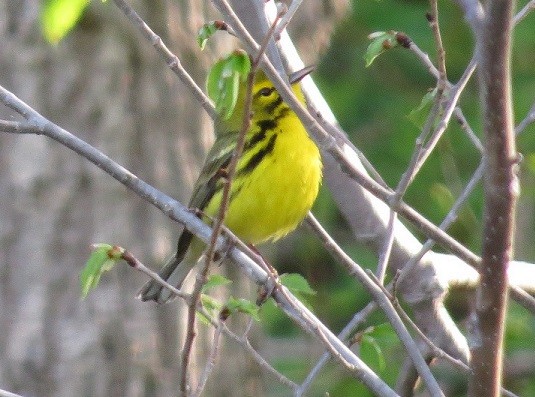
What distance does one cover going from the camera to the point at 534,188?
491 centimetres

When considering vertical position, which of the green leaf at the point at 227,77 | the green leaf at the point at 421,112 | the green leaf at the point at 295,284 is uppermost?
the green leaf at the point at 227,77

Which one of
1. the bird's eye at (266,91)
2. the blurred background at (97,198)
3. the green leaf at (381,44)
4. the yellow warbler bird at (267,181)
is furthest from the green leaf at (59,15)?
the blurred background at (97,198)

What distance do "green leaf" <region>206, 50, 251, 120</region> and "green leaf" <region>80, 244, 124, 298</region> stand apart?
19.2 inches

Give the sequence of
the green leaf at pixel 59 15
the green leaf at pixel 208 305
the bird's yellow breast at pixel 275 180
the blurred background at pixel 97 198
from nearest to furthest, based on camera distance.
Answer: the green leaf at pixel 59 15
the green leaf at pixel 208 305
the bird's yellow breast at pixel 275 180
the blurred background at pixel 97 198

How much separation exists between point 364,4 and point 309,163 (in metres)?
3.85

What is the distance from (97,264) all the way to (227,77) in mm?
574

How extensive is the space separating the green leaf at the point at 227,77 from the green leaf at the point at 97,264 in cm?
49

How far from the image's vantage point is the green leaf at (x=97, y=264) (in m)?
2.41

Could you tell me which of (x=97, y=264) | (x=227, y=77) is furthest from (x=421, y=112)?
(x=97, y=264)

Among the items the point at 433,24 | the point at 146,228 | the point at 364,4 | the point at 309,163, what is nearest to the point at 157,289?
the point at 309,163

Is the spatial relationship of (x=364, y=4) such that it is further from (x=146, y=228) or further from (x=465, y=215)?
(x=146, y=228)

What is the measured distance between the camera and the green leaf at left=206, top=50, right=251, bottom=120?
213cm

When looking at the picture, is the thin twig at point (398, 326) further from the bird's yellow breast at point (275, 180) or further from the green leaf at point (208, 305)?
the bird's yellow breast at point (275, 180)

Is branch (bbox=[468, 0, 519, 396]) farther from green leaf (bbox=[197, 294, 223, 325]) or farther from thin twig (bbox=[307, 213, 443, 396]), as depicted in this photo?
green leaf (bbox=[197, 294, 223, 325])
